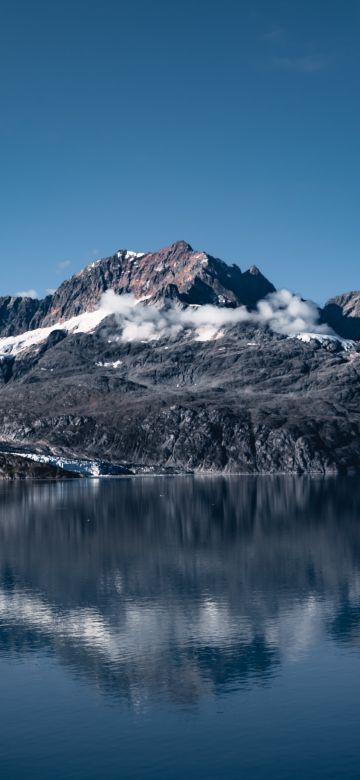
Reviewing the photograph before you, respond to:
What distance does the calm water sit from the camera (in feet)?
204

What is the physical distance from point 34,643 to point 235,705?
27.2 m

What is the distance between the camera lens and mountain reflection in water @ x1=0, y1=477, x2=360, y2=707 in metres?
82.5

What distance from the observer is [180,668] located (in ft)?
270

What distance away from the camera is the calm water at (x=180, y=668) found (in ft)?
204

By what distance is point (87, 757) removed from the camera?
61.9 m

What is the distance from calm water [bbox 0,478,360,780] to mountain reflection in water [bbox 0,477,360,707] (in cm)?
26

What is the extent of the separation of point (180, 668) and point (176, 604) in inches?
1125

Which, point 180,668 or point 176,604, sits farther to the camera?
point 176,604

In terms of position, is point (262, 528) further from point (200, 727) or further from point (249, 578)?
point (200, 727)

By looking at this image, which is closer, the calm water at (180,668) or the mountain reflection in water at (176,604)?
the calm water at (180,668)

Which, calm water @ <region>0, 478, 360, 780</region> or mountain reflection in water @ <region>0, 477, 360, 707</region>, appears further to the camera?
mountain reflection in water @ <region>0, 477, 360, 707</region>

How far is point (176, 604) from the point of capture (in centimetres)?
11075

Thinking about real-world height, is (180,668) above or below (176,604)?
below

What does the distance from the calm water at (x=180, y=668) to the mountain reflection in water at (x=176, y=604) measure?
0.86 ft
